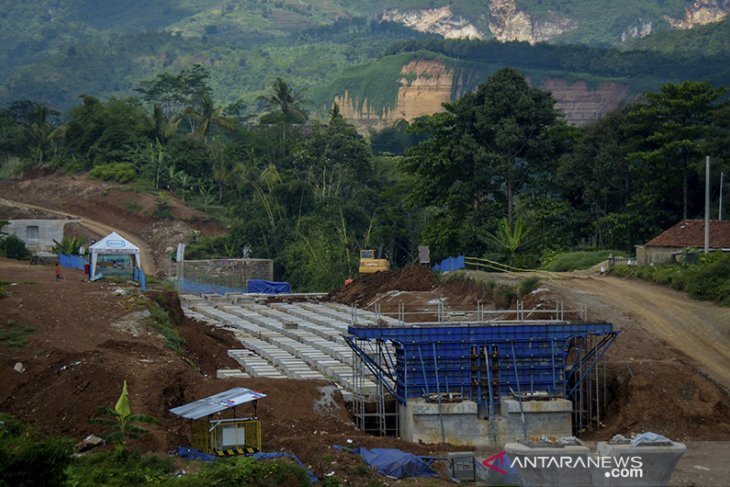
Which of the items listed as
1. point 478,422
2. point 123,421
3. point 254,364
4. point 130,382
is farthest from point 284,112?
point 123,421

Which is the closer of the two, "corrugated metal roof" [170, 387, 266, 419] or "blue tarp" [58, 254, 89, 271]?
"corrugated metal roof" [170, 387, 266, 419]

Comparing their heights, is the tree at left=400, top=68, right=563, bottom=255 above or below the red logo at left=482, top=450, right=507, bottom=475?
above

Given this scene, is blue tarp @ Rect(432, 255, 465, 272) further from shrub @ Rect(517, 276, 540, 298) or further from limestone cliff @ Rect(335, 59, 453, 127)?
limestone cliff @ Rect(335, 59, 453, 127)

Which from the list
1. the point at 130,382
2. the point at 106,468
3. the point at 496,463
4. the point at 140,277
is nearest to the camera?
the point at 106,468

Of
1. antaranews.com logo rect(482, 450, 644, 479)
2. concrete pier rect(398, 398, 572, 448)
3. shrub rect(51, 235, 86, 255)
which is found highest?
shrub rect(51, 235, 86, 255)

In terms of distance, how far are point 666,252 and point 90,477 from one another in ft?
97.1

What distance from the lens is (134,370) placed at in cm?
3228

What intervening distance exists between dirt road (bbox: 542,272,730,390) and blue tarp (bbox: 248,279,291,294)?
23.8 meters

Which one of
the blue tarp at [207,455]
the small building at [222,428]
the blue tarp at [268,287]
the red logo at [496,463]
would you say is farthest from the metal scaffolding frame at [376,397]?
the blue tarp at [268,287]

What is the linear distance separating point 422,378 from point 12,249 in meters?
33.2

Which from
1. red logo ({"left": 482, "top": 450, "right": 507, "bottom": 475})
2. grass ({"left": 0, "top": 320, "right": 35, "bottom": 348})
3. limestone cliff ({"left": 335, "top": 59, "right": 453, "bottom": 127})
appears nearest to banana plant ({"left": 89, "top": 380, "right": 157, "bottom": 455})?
red logo ({"left": 482, "top": 450, "right": 507, "bottom": 475})

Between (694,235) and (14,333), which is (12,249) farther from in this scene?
(694,235)

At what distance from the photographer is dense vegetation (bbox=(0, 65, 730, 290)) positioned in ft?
186

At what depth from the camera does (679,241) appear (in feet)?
161
